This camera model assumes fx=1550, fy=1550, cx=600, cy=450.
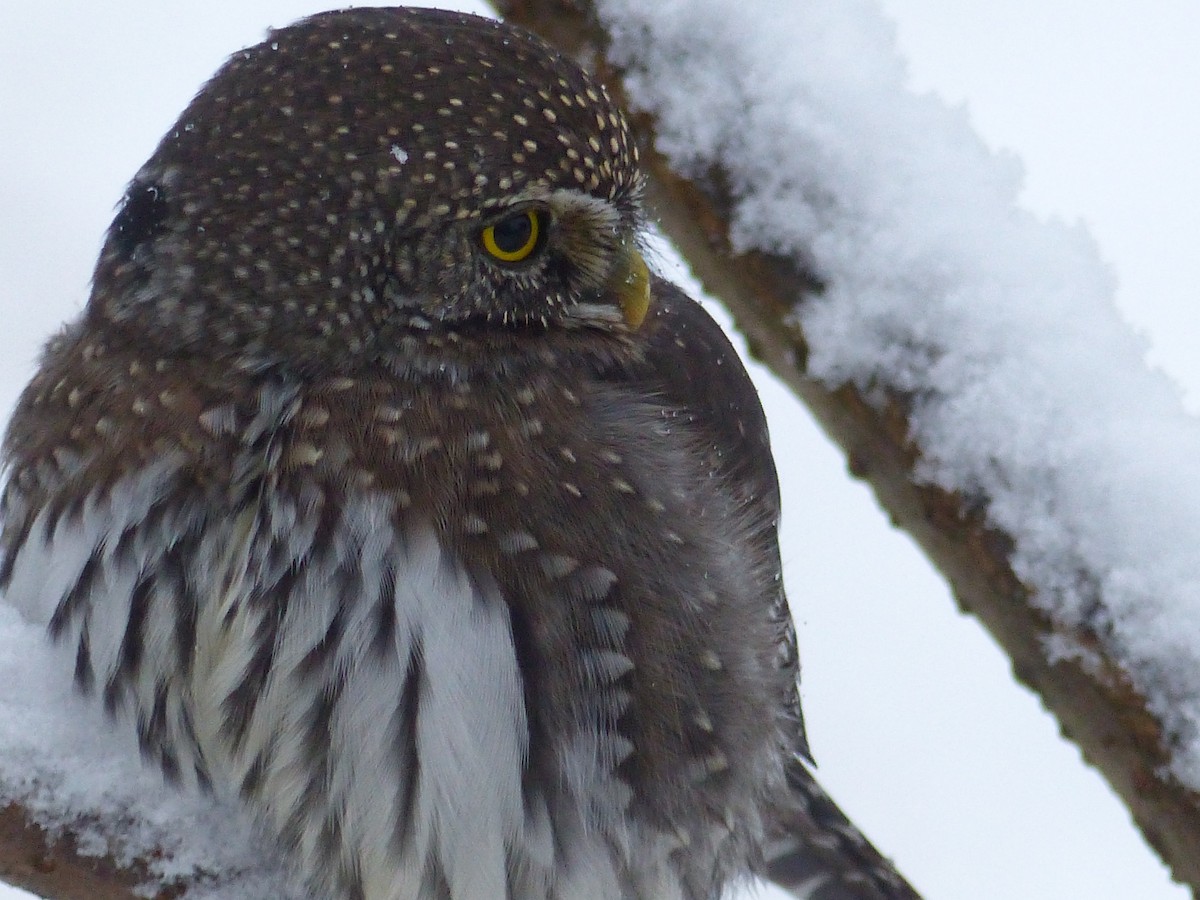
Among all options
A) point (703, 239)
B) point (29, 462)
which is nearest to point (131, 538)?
point (29, 462)

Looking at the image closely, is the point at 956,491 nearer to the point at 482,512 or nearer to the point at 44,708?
the point at 482,512

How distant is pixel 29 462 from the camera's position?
1.97 meters

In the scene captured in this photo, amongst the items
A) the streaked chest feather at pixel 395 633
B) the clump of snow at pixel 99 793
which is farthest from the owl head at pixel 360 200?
the clump of snow at pixel 99 793

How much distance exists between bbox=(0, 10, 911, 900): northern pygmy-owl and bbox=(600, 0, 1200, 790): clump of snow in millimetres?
382

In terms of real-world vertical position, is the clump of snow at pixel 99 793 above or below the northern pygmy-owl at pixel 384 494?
below

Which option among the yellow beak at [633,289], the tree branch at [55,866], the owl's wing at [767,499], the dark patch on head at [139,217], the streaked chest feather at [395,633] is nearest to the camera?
the tree branch at [55,866]

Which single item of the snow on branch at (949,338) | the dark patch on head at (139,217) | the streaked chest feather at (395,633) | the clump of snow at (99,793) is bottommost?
the clump of snow at (99,793)

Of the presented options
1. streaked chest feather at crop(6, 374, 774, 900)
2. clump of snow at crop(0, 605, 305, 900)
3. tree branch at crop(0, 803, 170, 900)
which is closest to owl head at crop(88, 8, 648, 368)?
streaked chest feather at crop(6, 374, 774, 900)

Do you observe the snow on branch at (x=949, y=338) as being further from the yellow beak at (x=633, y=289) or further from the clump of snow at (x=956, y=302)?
the yellow beak at (x=633, y=289)

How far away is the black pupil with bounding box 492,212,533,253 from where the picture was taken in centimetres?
185

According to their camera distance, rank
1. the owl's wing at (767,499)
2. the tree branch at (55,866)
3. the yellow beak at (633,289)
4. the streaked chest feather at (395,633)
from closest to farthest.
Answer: the tree branch at (55,866) < the streaked chest feather at (395,633) < the yellow beak at (633,289) < the owl's wing at (767,499)

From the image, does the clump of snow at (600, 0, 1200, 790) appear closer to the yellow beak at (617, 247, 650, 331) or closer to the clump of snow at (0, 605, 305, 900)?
the yellow beak at (617, 247, 650, 331)

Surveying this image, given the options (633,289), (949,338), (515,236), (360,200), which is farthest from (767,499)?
(360,200)

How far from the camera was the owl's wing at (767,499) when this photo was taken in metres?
2.20
